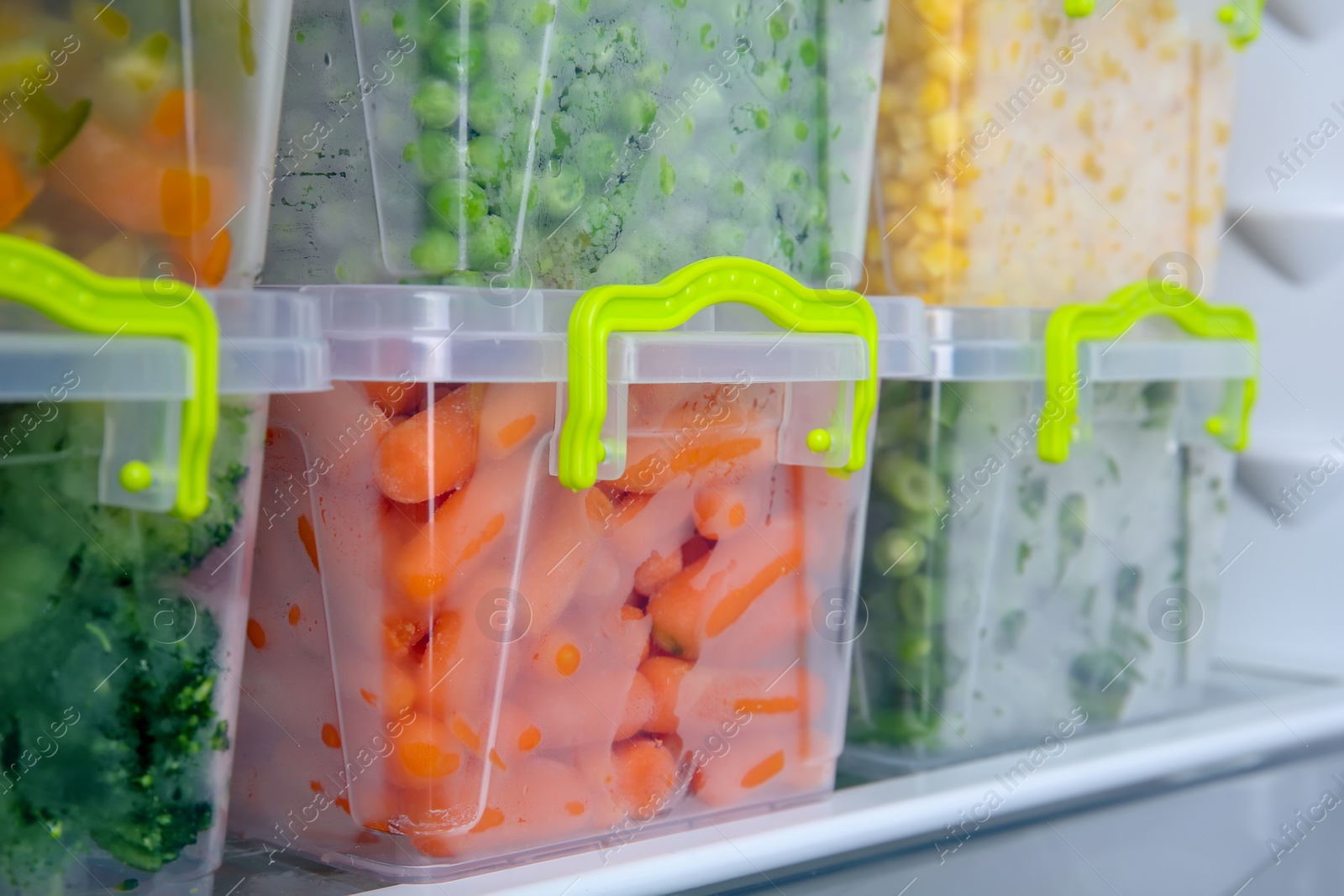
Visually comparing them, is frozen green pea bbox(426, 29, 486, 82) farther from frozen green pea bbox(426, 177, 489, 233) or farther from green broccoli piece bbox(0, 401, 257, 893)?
green broccoli piece bbox(0, 401, 257, 893)

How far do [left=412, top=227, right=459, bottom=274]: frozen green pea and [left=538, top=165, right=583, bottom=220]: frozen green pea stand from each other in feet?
0.18

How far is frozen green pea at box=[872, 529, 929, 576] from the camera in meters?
0.82

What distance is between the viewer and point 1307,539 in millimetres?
1066

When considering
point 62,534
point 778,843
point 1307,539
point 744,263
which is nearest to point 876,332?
point 744,263

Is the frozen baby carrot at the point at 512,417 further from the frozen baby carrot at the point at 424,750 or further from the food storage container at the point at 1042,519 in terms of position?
the food storage container at the point at 1042,519

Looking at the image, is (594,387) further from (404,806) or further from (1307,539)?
(1307,539)

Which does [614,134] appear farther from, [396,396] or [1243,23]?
[1243,23]

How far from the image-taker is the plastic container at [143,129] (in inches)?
19.8

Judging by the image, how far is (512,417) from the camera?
605mm

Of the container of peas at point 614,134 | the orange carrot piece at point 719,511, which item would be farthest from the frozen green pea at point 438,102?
the orange carrot piece at point 719,511

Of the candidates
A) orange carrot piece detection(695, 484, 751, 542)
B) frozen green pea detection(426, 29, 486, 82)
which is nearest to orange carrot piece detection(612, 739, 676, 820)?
orange carrot piece detection(695, 484, 751, 542)

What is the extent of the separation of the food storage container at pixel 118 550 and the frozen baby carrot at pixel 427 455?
4 centimetres

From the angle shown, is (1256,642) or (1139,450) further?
(1256,642)

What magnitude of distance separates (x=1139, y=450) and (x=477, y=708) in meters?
0.52
